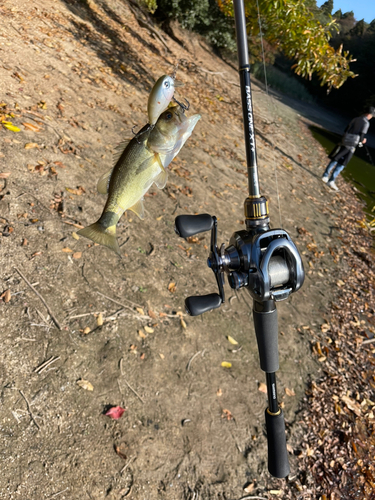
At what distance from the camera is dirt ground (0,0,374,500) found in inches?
111

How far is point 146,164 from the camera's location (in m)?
0.94

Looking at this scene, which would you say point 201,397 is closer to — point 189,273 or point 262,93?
point 189,273

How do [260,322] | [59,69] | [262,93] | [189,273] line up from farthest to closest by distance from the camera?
[262,93] < [59,69] < [189,273] < [260,322]

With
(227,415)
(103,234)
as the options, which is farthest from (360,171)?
(103,234)

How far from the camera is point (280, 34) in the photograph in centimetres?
618

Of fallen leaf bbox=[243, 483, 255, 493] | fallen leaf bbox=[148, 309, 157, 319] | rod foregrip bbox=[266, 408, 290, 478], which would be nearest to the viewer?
rod foregrip bbox=[266, 408, 290, 478]

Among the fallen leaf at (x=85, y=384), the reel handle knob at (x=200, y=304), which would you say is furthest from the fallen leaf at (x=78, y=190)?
the reel handle knob at (x=200, y=304)

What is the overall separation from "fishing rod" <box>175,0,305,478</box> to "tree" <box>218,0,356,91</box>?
13.2 ft

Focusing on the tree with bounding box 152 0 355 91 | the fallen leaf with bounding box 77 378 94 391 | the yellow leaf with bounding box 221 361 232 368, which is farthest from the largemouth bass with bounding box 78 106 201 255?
the tree with bounding box 152 0 355 91

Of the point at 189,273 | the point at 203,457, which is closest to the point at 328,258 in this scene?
the point at 189,273

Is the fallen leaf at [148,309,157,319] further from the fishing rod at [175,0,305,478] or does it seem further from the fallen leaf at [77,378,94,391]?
the fishing rod at [175,0,305,478]

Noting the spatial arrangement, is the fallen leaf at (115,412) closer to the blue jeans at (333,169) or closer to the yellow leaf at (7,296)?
the yellow leaf at (7,296)

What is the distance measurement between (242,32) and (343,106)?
105ft

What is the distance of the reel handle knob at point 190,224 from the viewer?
5.14 feet
